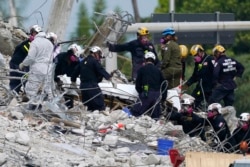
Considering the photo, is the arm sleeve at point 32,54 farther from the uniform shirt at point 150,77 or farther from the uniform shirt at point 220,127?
the uniform shirt at point 220,127

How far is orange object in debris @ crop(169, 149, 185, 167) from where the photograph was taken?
89.7 ft

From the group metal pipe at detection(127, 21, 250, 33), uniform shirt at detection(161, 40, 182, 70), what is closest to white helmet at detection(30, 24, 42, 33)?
uniform shirt at detection(161, 40, 182, 70)

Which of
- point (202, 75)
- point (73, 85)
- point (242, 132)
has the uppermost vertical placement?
point (73, 85)

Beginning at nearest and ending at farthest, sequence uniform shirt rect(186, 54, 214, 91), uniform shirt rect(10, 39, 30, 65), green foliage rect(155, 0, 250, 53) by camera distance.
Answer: uniform shirt rect(10, 39, 30, 65), uniform shirt rect(186, 54, 214, 91), green foliage rect(155, 0, 250, 53)

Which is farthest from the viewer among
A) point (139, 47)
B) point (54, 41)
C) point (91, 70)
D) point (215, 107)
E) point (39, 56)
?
point (139, 47)

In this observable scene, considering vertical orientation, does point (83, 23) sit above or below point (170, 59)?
below

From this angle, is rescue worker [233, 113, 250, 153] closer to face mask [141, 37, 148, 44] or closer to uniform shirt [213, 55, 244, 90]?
uniform shirt [213, 55, 244, 90]

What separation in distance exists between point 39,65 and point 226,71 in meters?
4.45

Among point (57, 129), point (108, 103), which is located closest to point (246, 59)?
point (108, 103)

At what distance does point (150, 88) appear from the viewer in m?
32.4

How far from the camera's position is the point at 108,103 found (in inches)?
1329

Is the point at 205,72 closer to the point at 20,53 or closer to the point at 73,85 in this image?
the point at 73,85

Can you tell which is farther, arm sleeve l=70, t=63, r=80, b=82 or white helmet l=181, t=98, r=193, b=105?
white helmet l=181, t=98, r=193, b=105

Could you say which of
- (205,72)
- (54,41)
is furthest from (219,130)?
(54,41)
